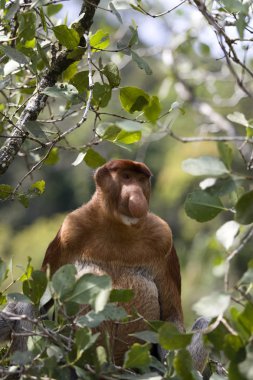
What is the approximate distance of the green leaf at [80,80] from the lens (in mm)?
2727

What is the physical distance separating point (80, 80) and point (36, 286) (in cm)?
91

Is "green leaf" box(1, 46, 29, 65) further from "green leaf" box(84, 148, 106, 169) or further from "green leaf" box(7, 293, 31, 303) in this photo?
"green leaf" box(7, 293, 31, 303)

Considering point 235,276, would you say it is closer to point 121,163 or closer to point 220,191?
point 121,163

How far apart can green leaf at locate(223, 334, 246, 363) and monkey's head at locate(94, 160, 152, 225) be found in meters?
1.13

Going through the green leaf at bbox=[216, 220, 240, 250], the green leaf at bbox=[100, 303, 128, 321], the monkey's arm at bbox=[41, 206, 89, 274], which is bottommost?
the monkey's arm at bbox=[41, 206, 89, 274]

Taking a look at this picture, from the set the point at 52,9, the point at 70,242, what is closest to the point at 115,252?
the point at 70,242

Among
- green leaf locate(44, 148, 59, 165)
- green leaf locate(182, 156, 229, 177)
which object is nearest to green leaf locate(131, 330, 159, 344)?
green leaf locate(182, 156, 229, 177)

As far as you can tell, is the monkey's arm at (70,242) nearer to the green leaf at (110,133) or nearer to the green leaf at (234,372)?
the green leaf at (110,133)

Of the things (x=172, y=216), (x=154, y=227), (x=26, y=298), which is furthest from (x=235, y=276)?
(x=26, y=298)

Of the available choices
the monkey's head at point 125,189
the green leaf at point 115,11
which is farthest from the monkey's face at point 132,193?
the green leaf at point 115,11

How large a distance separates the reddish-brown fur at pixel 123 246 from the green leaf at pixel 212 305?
1.31m

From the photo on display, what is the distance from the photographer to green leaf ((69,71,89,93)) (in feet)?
8.95

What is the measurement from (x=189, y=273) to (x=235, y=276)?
0.90 m

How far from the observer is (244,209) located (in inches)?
74.9
